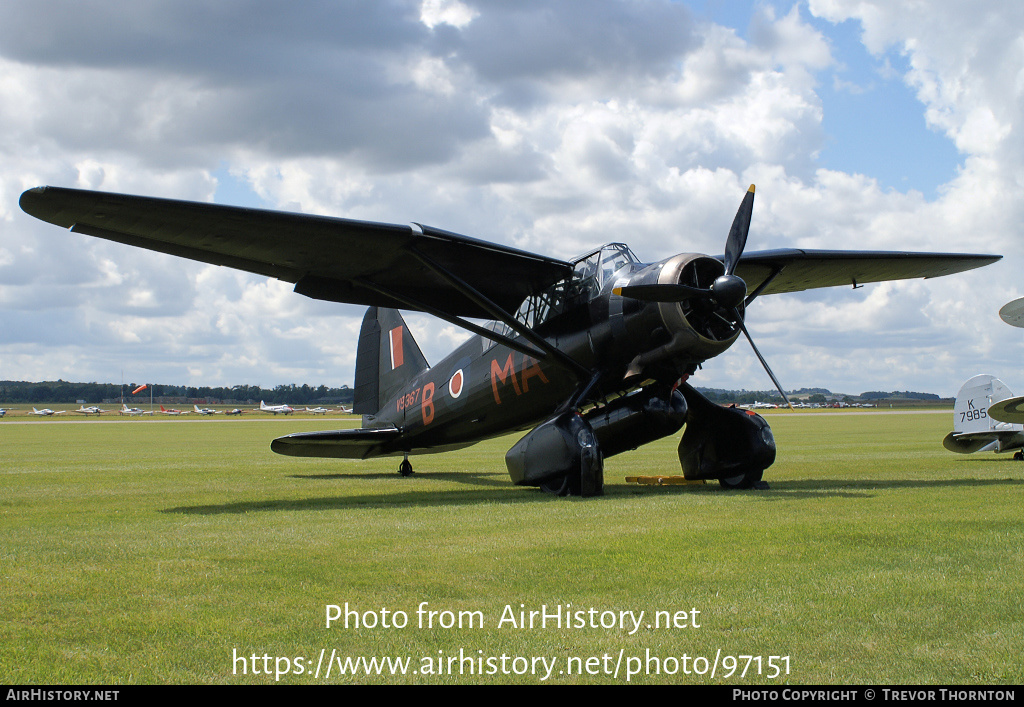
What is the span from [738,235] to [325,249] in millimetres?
5916

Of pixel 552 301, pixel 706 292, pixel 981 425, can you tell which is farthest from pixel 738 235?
pixel 981 425

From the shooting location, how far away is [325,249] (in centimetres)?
1167

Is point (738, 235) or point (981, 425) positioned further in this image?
point (981, 425)

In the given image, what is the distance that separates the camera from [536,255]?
41.7ft

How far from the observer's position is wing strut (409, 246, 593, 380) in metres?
11.9

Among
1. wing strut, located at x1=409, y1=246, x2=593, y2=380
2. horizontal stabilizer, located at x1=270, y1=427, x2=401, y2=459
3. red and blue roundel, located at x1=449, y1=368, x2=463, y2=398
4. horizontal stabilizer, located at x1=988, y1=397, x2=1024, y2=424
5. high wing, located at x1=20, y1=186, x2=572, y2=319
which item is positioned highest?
high wing, located at x1=20, y1=186, x2=572, y2=319

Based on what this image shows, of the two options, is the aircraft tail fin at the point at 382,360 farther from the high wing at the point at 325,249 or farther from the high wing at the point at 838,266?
the high wing at the point at 838,266

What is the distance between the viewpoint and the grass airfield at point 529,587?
3828 mm

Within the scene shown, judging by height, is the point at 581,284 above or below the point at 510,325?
above

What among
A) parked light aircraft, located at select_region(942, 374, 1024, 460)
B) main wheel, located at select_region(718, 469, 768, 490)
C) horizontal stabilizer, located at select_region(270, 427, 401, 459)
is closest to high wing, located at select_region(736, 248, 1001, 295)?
main wheel, located at select_region(718, 469, 768, 490)

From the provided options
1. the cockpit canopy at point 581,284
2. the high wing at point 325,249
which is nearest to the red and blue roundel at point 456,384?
the high wing at point 325,249

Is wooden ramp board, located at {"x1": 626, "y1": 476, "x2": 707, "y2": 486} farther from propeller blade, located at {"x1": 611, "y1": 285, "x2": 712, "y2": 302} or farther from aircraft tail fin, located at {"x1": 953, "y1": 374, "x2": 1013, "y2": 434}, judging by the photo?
aircraft tail fin, located at {"x1": 953, "y1": 374, "x2": 1013, "y2": 434}

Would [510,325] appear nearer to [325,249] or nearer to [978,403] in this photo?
[325,249]

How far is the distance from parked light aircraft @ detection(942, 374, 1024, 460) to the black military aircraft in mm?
6473
